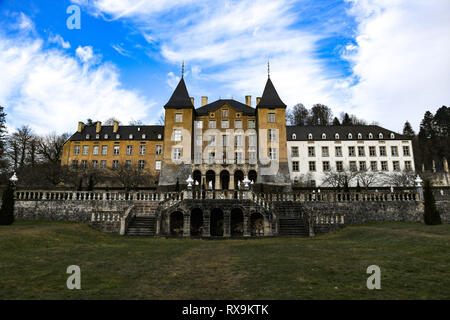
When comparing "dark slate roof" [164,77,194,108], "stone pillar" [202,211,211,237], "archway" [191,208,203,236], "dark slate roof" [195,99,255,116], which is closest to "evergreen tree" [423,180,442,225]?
"stone pillar" [202,211,211,237]

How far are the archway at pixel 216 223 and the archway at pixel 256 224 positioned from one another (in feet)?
8.17

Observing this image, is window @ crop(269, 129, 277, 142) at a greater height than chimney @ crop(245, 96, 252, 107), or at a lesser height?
lesser

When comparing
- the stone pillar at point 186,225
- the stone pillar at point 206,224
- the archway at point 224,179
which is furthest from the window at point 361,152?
the stone pillar at point 186,225

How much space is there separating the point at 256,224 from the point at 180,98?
91.5 feet

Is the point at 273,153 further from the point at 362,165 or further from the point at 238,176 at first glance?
the point at 362,165

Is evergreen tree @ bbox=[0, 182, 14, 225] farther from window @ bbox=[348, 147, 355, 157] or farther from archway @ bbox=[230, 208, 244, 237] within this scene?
window @ bbox=[348, 147, 355, 157]

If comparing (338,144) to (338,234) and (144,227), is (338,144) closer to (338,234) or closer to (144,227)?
(338,234)

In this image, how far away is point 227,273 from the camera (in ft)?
26.7

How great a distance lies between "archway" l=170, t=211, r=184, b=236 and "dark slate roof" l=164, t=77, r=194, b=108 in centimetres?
2363

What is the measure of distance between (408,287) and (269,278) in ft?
10.7

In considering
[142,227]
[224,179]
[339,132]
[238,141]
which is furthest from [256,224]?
[339,132]

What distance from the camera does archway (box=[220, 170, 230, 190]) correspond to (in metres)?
39.6
